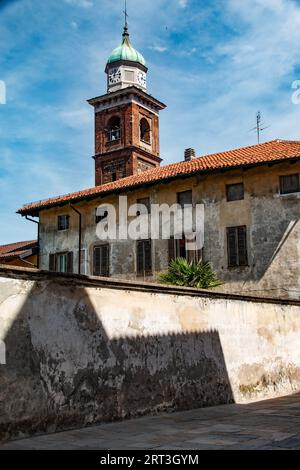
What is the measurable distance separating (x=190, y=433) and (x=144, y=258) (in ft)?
52.2

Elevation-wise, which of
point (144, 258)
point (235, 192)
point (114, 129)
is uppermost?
point (114, 129)

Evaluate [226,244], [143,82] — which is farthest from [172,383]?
A: [143,82]

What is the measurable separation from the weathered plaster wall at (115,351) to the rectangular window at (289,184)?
8.72m

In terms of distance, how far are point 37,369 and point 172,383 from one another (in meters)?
3.22

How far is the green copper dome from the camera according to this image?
45.0 metres

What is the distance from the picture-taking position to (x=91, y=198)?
24953mm

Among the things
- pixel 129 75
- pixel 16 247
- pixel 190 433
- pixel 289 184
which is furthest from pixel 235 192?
pixel 129 75

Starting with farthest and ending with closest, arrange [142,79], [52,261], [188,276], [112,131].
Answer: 1. [142,79]
2. [112,131]
3. [52,261]
4. [188,276]

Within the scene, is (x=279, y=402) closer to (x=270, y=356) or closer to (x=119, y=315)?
(x=270, y=356)

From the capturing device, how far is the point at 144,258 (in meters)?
23.2

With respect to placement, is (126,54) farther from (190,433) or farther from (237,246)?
(190,433)

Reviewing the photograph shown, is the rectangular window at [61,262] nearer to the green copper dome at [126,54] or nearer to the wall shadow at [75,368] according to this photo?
the wall shadow at [75,368]

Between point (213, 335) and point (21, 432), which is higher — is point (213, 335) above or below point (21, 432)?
above

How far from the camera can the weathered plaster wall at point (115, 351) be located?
284 inches
